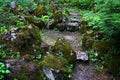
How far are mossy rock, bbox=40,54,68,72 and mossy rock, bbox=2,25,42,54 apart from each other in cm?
65

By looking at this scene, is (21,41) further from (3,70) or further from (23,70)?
(3,70)

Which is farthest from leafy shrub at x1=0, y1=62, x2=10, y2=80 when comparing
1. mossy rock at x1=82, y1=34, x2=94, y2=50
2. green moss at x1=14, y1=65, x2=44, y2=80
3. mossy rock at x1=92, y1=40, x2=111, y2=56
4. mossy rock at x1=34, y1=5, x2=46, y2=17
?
mossy rock at x1=34, y1=5, x2=46, y2=17

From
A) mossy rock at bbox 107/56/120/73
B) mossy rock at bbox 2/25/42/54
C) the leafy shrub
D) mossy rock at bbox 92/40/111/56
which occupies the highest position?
mossy rock at bbox 2/25/42/54

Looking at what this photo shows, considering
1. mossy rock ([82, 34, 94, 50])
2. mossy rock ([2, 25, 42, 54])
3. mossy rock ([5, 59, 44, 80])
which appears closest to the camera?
mossy rock ([5, 59, 44, 80])

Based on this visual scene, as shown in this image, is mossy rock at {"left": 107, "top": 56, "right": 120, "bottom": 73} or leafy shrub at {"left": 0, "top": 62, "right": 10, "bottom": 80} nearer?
leafy shrub at {"left": 0, "top": 62, "right": 10, "bottom": 80}

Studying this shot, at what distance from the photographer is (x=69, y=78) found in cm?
888

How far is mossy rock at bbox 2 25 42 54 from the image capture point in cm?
884

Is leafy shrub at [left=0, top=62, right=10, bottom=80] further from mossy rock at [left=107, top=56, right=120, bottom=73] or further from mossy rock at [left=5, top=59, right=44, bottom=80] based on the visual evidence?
mossy rock at [left=107, top=56, right=120, bottom=73]

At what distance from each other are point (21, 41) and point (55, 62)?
1487 mm

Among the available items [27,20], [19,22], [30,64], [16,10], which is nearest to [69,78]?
[30,64]

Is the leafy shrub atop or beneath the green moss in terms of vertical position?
atop

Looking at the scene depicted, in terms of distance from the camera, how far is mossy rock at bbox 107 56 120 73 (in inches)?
367

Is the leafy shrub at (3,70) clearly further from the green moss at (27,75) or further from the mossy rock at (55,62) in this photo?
the mossy rock at (55,62)

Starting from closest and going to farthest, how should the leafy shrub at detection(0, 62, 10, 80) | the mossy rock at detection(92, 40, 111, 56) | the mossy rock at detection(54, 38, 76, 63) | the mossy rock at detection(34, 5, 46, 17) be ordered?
1. the leafy shrub at detection(0, 62, 10, 80)
2. the mossy rock at detection(54, 38, 76, 63)
3. the mossy rock at detection(92, 40, 111, 56)
4. the mossy rock at detection(34, 5, 46, 17)
